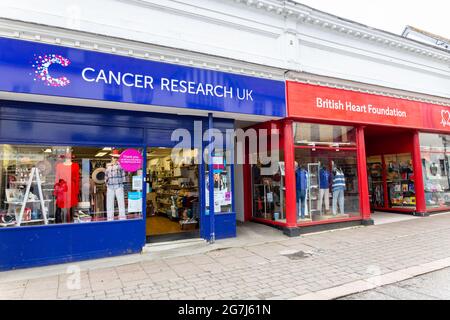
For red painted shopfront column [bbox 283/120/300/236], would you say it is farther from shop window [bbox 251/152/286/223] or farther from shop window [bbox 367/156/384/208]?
shop window [bbox 367/156/384/208]

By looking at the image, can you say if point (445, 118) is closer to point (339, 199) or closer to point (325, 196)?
point (339, 199)

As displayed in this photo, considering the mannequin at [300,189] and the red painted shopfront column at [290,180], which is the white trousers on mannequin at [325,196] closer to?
the mannequin at [300,189]

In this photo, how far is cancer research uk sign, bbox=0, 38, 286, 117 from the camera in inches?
207

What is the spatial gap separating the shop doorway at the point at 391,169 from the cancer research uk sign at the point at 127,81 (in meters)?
5.22

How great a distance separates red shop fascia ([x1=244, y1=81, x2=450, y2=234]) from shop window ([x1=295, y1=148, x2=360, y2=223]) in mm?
157

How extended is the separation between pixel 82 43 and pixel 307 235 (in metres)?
6.94

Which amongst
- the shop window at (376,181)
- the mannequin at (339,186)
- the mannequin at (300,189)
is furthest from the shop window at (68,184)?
the shop window at (376,181)

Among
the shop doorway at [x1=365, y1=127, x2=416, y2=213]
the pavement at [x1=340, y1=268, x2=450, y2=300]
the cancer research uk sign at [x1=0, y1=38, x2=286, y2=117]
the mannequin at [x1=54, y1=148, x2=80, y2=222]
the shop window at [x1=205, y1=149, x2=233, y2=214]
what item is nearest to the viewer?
the pavement at [x1=340, y1=268, x2=450, y2=300]

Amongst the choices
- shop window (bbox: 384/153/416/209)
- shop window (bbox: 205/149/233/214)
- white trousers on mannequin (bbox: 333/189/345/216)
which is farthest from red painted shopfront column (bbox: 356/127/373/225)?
shop window (bbox: 205/149/233/214)

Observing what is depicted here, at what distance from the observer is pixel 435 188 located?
450 inches

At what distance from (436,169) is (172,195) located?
1021 centimetres

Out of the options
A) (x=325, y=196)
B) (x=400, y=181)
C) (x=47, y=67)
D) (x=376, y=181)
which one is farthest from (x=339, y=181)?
(x=47, y=67)

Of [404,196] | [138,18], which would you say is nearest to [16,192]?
[138,18]

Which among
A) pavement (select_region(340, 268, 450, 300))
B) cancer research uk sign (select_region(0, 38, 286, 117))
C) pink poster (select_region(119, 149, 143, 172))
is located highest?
cancer research uk sign (select_region(0, 38, 286, 117))
